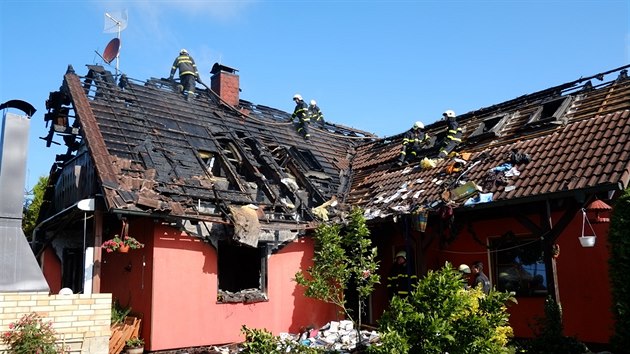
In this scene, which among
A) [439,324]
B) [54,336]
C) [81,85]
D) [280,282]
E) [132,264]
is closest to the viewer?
[439,324]

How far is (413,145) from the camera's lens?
15648 mm

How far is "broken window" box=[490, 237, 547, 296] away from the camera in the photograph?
1155 cm

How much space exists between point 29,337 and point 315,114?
14.1 m

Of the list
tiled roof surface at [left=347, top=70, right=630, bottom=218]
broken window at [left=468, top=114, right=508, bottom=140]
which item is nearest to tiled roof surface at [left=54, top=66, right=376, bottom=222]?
tiled roof surface at [left=347, top=70, right=630, bottom=218]

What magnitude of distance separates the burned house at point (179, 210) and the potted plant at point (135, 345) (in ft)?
0.58

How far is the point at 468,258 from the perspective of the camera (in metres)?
12.6

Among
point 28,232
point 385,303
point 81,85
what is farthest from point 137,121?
point 28,232

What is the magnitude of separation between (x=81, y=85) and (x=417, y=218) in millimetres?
9117

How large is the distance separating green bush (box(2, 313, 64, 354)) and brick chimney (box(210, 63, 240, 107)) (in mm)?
10998

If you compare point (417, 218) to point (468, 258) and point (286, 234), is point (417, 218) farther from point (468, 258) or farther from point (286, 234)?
point (286, 234)

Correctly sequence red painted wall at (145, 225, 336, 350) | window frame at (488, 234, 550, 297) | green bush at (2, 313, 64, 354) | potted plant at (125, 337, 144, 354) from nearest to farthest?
green bush at (2, 313, 64, 354)
potted plant at (125, 337, 144, 354)
red painted wall at (145, 225, 336, 350)
window frame at (488, 234, 550, 297)

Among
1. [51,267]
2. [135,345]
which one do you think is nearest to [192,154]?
[135,345]

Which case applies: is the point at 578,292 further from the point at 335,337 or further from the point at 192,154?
the point at 192,154

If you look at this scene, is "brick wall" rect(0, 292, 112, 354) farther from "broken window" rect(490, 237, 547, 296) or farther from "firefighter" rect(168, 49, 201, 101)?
"firefighter" rect(168, 49, 201, 101)
